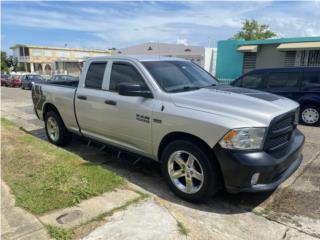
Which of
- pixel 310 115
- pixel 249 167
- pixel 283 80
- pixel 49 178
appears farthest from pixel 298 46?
pixel 49 178

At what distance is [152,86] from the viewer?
13.6ft

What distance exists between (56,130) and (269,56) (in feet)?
51.0

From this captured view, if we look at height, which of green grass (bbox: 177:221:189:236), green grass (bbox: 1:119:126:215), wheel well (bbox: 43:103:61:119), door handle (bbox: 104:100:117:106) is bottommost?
green grass (bbox: 177:221:189:236)

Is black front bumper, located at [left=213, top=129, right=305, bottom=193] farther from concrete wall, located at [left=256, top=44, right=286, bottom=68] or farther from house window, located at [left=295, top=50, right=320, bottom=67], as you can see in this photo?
concrete wall, located at [left=256, top=44, right=286, bottom=68]

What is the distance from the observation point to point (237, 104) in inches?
140

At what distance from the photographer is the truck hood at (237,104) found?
3.33 meters

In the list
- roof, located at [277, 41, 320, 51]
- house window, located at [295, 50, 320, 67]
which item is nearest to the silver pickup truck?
roof, located at [277, 41, 320, 51]

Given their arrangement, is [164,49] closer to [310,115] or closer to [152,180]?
[310,115]

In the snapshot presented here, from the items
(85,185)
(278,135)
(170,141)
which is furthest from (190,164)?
(85,185)

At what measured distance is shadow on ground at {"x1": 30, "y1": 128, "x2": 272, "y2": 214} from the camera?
3.74m

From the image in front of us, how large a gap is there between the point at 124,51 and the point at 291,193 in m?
38.2

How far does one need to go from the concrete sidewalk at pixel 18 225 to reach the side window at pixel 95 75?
7.51ft

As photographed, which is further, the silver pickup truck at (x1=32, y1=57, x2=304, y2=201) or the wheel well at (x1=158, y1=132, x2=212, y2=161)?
the wheel well at (x1=158, y1=132, x2=212, y2=161)

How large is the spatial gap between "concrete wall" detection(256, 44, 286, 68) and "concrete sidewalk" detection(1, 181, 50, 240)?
17.6 m
